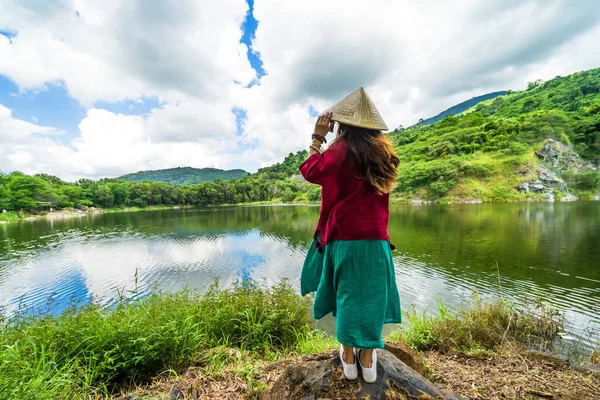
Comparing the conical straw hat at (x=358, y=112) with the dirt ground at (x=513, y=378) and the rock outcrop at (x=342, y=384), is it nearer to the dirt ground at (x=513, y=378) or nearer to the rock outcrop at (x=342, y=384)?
the rock outcrop at (x=342, y=384)

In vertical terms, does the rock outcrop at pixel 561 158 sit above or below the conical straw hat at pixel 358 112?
above

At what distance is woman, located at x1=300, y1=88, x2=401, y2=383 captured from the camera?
5.02ft

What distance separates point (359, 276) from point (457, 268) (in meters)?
12.5

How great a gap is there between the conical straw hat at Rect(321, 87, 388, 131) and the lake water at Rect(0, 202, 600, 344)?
571 cm

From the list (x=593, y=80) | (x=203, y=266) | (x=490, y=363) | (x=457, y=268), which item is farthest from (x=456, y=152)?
(x=490, y=363)

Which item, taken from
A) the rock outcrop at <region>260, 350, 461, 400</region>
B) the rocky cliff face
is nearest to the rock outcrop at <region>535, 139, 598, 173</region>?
the rocky cliff face

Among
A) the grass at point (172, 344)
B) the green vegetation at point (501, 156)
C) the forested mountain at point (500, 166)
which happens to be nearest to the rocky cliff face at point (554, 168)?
the forested mountain at point (500, 166)

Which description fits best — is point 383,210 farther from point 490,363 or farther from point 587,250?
point 587,250

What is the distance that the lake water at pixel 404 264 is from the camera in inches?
348

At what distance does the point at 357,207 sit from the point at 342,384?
1.27m

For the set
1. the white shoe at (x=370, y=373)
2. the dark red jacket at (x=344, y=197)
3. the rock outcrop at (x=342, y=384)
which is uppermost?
the dark red jacket at (x=344, y=197)

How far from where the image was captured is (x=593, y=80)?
3068 inches

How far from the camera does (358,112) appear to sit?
1.58 m

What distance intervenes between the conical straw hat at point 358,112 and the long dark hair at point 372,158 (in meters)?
0.06
